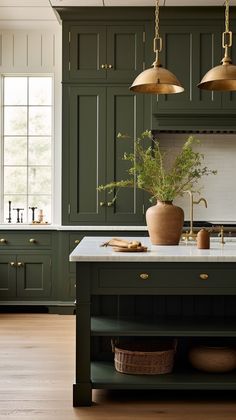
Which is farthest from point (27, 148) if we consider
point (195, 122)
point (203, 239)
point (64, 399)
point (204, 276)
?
point (204, 276)

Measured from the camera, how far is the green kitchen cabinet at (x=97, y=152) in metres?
6.91

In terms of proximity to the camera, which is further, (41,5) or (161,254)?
(41,5)

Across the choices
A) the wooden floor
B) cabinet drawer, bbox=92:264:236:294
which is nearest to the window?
the wooden floor

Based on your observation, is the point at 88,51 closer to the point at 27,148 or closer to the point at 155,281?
the point at 27,148

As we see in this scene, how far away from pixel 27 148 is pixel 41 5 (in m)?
1.64

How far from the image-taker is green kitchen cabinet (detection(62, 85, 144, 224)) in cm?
691

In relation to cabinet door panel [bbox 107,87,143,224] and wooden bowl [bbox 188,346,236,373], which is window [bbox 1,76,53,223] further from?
wooden bowl [bbox 188,346,236,373]

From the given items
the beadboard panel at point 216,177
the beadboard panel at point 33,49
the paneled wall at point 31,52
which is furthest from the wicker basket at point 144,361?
the beadboard panel at point 33,49

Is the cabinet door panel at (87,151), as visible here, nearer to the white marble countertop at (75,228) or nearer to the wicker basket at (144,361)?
the white marble countertop at (75,228)

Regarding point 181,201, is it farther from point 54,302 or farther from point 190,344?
point 190,344

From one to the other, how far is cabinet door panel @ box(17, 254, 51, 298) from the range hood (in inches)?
71.3

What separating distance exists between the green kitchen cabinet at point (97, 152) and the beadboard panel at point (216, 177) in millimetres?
601

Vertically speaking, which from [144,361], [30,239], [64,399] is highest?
[30,239]

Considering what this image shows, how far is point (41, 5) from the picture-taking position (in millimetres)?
6816
